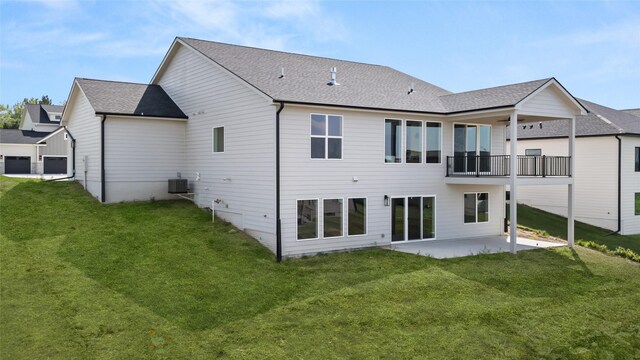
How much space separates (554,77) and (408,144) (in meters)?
5.22

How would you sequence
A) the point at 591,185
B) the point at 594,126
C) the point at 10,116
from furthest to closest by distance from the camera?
the point at 10,116 → the point at 594,126 → the point at 591,185

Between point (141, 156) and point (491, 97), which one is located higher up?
point (491, 97)

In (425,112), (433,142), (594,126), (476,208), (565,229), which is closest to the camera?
(425,112)

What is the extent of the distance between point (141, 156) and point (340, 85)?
787 centimetres

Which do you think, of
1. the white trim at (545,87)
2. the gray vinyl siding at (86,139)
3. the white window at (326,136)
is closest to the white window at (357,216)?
the white window at (326,136)

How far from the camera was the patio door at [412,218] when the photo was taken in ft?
49.0

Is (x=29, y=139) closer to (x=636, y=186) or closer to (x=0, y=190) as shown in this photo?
(x=0, y=190)

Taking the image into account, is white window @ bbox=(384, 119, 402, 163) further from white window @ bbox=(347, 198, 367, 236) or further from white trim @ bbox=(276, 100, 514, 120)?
white window @ bbox=(347, 198, 367, 236)

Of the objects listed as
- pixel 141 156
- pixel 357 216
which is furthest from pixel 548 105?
pixel 141 156

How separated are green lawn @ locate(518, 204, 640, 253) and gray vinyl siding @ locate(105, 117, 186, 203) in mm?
16289

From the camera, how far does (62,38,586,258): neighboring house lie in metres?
13.1

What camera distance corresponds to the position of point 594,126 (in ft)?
75.2

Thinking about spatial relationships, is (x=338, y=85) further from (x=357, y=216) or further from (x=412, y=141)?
(x=357, y=216)

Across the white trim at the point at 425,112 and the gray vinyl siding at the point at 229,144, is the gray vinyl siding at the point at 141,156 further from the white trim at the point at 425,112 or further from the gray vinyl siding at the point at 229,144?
the white trim at the point at 425,112
